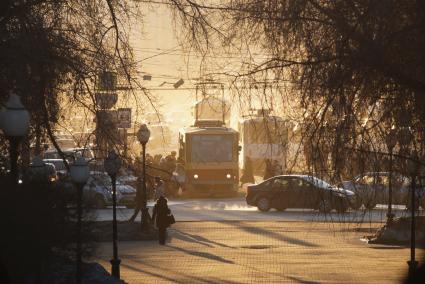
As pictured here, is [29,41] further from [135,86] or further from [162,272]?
[162,272]

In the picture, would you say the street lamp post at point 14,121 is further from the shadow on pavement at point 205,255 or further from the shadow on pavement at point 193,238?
the shadow on pavement at point 193,238

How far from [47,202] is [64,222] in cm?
57

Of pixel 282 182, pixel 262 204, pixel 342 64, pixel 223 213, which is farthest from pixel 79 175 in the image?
pixel 262 204

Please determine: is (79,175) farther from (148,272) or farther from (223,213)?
(223,213)

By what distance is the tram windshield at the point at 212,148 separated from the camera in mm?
55062

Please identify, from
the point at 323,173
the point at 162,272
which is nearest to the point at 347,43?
the point at 323,173

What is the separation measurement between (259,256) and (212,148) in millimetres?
27009

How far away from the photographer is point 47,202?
15.2 meters

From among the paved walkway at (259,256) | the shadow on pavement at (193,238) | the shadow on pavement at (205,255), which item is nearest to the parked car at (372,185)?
the paved walkway at (259,256)

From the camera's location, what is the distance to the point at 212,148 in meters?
55.6

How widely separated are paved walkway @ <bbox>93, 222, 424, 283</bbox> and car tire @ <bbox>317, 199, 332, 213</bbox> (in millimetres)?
6289

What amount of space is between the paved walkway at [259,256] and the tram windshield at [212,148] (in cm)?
1651

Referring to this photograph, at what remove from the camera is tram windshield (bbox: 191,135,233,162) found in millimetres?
55062

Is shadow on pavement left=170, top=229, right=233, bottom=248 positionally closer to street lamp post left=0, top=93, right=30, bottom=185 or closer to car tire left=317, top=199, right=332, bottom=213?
car tire left=317, top=199, right=332, bottom=213
